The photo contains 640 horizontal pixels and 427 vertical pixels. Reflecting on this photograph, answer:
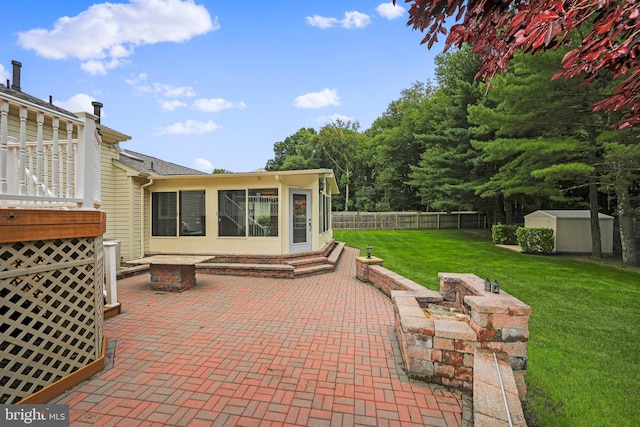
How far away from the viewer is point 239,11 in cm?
823

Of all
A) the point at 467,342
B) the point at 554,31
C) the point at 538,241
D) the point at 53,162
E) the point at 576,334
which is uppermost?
the point at 554,31

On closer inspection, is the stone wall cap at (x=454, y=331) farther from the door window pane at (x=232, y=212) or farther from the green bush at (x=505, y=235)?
the green bush at (x=505, y=235)

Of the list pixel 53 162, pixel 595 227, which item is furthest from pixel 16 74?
pixel 595 227

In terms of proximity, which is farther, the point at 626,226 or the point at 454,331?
the point at 626,226

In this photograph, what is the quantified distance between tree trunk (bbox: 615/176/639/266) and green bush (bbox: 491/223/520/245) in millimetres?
4729

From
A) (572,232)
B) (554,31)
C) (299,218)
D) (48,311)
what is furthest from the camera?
(572,232)

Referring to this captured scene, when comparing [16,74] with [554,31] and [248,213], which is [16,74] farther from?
[554,31]

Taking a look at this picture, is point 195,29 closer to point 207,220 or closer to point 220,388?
point 207,220

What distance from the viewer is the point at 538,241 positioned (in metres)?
11.5

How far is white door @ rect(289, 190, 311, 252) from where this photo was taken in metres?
8.62

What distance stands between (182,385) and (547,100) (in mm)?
12404

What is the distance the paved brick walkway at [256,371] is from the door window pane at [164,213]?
13.6ft

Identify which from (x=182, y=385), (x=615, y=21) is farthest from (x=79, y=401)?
(x=615, y=21)

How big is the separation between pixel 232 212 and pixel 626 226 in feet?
42.4
